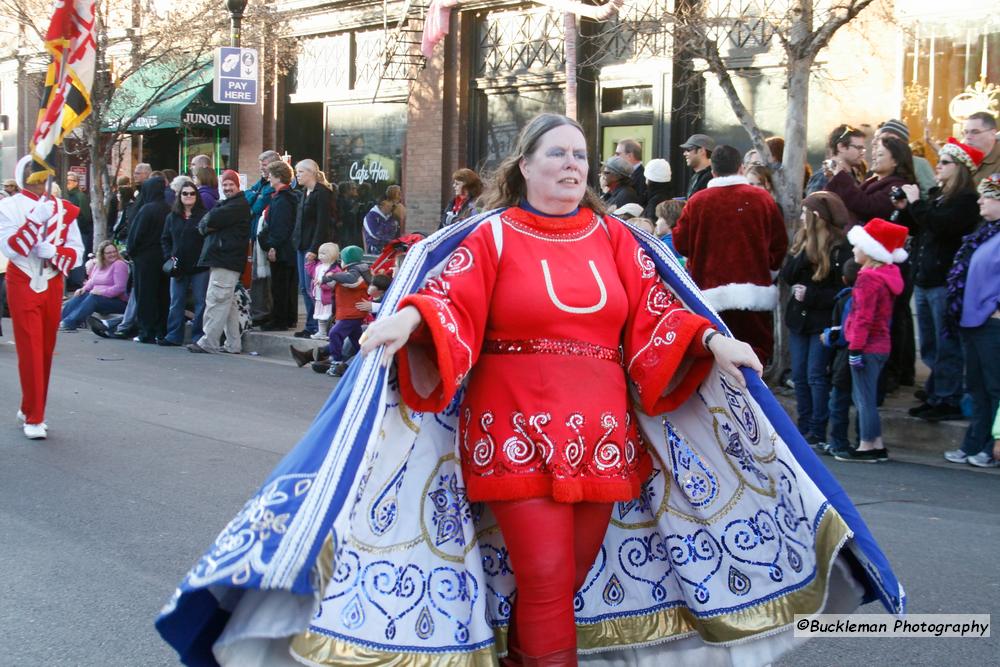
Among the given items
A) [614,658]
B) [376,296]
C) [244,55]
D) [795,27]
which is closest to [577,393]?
[614,658]

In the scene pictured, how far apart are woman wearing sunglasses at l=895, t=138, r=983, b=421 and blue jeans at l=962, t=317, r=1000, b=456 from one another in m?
0.53

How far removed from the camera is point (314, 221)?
14.9m

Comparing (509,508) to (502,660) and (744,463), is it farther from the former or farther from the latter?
(744,463)

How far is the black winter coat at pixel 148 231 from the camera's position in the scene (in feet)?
52.2

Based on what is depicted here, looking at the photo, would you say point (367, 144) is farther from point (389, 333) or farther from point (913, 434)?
point (389, 333)

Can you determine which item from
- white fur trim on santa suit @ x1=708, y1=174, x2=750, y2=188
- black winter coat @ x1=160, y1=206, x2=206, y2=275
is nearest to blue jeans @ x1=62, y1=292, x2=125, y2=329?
black winter coat @ x1=160, y1=206, x2=206, y2=275

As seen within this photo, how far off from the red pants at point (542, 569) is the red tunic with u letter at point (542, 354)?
0.07 meters

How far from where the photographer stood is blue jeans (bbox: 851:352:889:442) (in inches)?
339

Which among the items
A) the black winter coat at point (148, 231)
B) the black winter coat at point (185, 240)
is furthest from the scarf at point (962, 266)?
the black winter coat at point (148, 231)

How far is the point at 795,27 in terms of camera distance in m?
10.8

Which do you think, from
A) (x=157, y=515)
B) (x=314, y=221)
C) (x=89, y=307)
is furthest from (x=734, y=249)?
(x=89, y=307)

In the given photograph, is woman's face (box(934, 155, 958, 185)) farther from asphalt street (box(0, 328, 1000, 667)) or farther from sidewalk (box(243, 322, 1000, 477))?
asphalt street (box(0, 328, 1000, 667))

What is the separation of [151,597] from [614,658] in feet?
7.44

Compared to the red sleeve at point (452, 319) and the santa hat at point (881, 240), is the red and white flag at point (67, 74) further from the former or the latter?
the red sleeve at point (452, 319)
